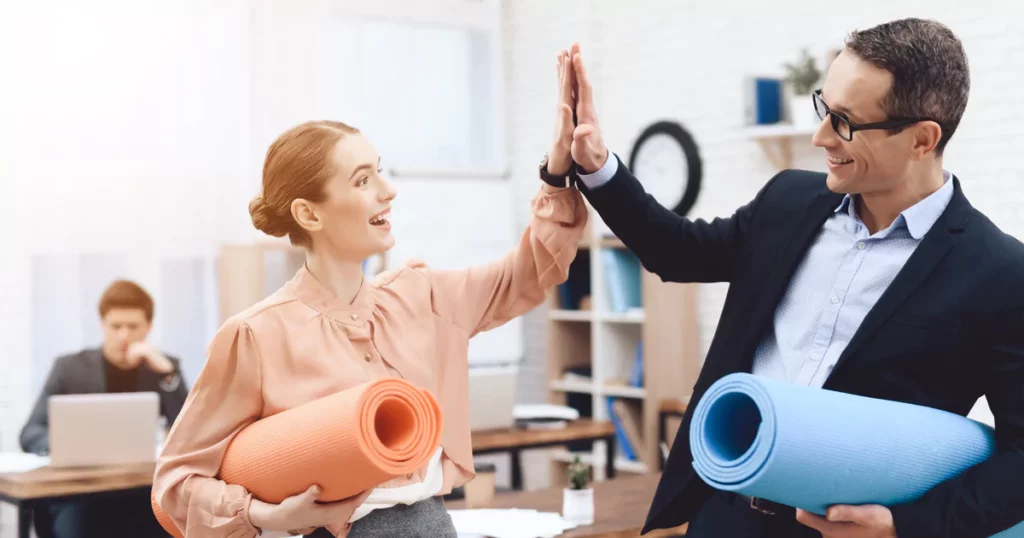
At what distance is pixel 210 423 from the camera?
5.33ft

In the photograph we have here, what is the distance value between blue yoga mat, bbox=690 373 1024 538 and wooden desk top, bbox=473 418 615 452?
2680 mm

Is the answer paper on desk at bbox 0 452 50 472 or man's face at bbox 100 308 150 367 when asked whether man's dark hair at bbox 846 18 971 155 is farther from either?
man's face at bbox 100 308 150 367

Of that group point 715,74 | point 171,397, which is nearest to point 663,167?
point 715,74

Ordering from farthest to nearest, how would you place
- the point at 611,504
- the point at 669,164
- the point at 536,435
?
the point at 669,164 < the point at 536,435 < the point at 611,504

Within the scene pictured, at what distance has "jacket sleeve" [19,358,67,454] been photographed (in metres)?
4.14

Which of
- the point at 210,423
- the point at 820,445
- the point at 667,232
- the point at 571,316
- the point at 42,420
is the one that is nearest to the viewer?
the point at 820,445

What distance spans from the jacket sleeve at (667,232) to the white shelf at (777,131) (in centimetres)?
306

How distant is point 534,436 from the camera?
436 cm

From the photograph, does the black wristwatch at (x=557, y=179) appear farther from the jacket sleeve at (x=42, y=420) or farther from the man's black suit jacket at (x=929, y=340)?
the jacket sleeve at (x=42, y=420)

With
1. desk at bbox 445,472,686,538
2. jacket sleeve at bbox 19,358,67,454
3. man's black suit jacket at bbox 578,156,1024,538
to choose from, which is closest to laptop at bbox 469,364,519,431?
desk at bbox 445,472,686,538

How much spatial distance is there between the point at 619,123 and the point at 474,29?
1132 mm

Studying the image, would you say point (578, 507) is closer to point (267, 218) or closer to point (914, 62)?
point (267, 218)

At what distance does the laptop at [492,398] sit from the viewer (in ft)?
14.0

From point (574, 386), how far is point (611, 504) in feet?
9.89
